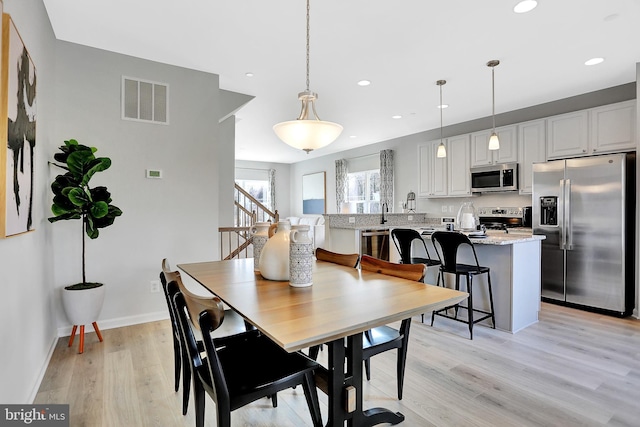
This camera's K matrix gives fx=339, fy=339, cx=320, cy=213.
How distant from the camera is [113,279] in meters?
3.24

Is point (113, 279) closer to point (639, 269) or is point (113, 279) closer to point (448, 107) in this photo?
point (448, 107)

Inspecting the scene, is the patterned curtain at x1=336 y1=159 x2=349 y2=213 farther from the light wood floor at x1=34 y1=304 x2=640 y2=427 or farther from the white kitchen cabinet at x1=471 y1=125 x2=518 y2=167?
the light wood floor at x1=34 y1=304 x2=640 y2=427

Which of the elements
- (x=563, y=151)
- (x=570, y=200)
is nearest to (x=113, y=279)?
(x=570, y=200)

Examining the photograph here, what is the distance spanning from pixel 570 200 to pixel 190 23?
4451 millimetres

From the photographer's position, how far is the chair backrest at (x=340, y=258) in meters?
2.23

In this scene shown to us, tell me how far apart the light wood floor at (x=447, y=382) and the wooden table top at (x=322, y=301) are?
799mm

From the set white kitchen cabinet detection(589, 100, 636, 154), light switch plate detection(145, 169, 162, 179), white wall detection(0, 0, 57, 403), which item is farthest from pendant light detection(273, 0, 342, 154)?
white kitchen cabinet detection(589, 100, 636, 154)

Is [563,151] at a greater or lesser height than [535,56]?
lesser

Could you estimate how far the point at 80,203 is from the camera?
262 centimetres

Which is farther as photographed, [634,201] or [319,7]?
[634,201]

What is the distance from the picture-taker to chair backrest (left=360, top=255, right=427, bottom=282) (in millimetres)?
1817

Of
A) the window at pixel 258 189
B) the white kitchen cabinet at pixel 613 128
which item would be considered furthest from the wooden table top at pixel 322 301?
the window at pixel 258 189

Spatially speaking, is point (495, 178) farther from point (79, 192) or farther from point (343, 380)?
point (79, 192)

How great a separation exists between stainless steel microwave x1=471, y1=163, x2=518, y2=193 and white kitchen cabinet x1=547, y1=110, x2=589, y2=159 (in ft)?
1.69
